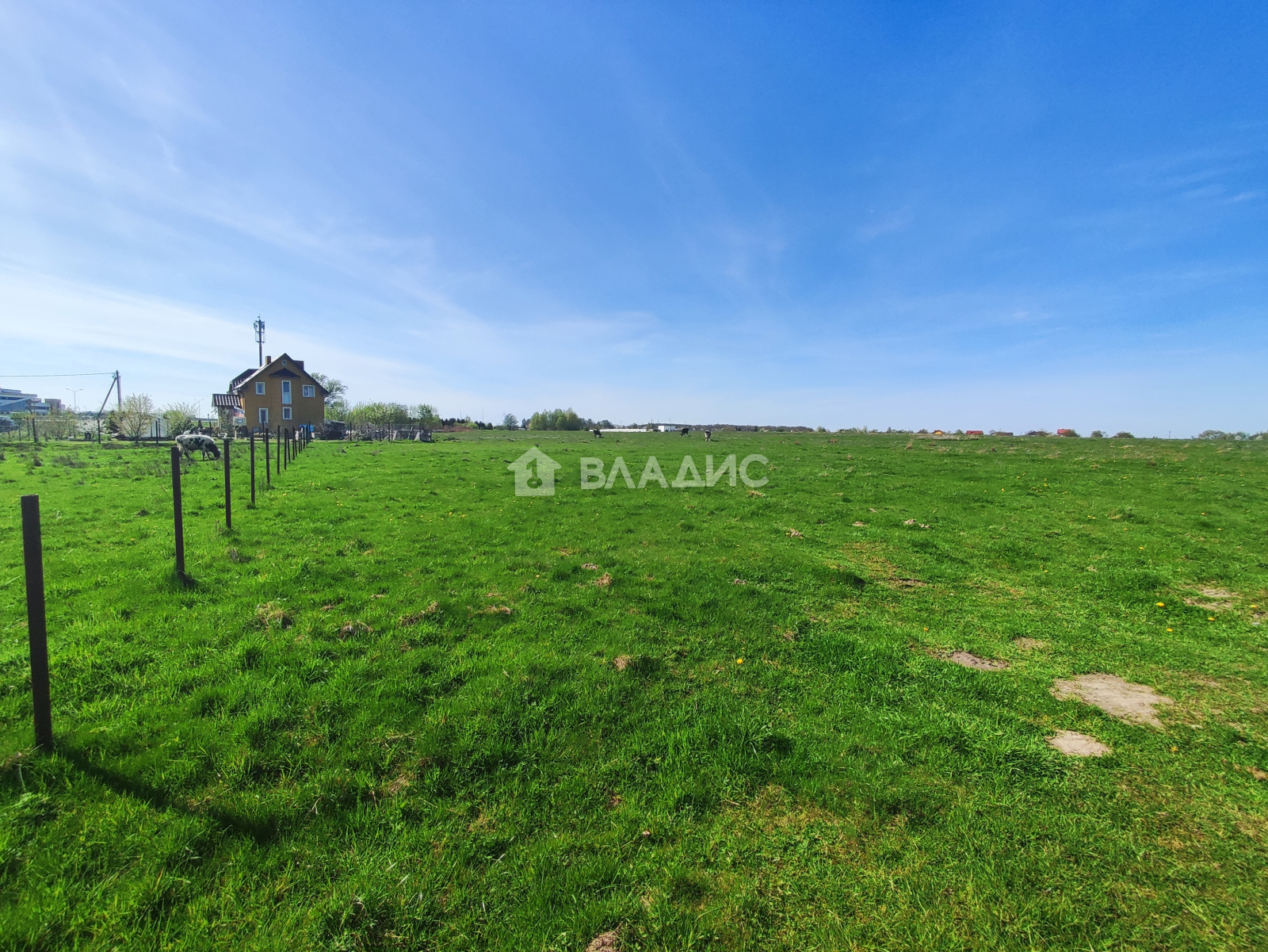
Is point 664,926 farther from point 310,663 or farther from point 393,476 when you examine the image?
point 393,476

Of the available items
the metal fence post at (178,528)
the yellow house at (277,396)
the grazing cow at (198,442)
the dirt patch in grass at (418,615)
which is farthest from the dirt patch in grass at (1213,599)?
the yellow house at (277,396)

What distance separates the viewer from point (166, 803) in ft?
10.9

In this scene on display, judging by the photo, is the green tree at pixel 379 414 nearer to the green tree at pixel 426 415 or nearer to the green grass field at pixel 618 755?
the green tree at pixel 426 415

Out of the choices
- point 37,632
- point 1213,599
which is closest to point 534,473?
point 37,632

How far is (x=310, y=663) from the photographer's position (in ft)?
17.0

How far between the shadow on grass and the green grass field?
0.02m

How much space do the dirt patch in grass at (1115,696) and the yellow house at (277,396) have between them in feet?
225

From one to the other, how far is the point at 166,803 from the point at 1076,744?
7.60m

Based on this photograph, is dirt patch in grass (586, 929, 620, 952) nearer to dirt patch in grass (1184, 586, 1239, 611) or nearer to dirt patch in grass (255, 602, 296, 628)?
dirt patch in grass (255, 602, 296, 628)

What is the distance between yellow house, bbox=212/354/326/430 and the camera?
5731cm

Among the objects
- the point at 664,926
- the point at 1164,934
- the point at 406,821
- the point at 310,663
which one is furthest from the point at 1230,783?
the point at 310,663

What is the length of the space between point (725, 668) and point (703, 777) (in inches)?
74.5

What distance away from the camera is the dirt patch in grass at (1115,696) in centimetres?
484

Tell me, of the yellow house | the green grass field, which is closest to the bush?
the yellow house
